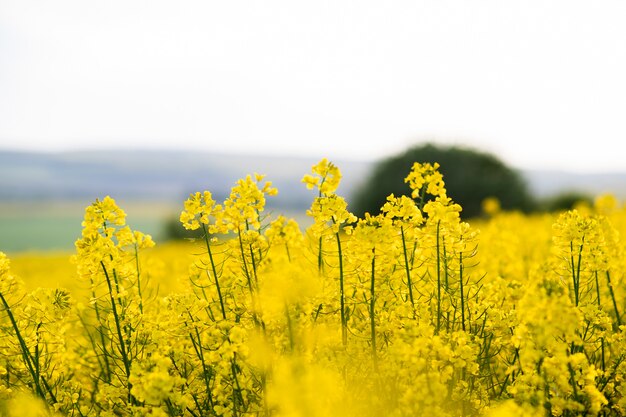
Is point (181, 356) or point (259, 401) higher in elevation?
point (181, 356)

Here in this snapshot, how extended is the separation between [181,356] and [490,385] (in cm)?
212

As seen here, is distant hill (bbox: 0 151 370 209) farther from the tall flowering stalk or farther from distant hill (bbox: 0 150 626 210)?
the tall flowering stalk

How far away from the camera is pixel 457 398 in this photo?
10.8 feet

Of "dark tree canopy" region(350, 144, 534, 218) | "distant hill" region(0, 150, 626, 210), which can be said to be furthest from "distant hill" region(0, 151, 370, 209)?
"dark tree canopy" region(350, 144, 534, 218)

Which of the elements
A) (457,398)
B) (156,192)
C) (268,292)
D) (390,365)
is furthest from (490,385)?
(156,192)

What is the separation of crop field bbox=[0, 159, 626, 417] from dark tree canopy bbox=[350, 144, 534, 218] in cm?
1533

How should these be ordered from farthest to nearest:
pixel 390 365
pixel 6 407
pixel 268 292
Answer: pixel 6 407 → pixel 390 365 → pixel 268 292

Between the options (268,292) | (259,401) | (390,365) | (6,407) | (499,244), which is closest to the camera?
(268,292)

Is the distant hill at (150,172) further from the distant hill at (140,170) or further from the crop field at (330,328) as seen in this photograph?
the crop field at (330,328)

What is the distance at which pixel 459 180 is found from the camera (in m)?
19.8

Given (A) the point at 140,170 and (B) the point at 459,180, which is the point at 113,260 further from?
(A) the point at 140,170

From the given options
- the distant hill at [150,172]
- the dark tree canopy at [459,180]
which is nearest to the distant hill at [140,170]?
the distant hill at [150,172]

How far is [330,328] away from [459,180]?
1710 cm

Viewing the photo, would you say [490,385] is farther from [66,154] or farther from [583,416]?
[66,154]
